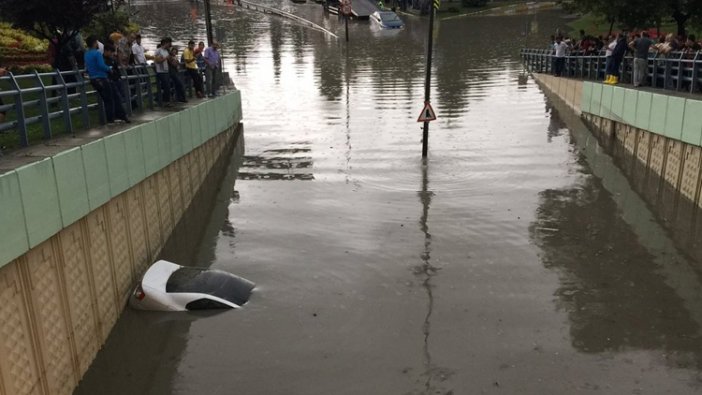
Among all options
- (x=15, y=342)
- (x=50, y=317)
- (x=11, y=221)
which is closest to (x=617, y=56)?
(x=50, y=317)

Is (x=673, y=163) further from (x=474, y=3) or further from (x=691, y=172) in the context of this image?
(x=474, y=3)

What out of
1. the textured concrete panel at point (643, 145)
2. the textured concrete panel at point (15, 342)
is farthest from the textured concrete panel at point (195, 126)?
the textured concrete panel at point (643, 145)

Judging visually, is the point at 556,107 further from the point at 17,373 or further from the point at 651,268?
the point at 17,373

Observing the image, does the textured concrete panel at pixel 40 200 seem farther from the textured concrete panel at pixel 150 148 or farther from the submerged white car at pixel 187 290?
the textured concrete panel at pixel 150 148

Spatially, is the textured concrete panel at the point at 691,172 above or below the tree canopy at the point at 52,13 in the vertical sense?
below

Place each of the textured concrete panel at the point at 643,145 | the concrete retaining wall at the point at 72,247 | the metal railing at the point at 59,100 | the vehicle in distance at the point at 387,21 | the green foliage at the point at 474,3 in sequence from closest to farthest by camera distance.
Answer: the concrete retaining wall at the point at 72,247, the metal railing at the point at 59,100, the textured concrete panel at the point at 643,145, the vehicle in distance at the point at 387,21, the green foliage at the point at 474,3

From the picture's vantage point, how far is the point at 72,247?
8039 millimetres

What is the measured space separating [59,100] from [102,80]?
1.50 m

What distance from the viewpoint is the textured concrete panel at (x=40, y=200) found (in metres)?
6.97

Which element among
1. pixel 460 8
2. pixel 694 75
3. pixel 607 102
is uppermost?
pixel 460 8

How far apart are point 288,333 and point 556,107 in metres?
20.3

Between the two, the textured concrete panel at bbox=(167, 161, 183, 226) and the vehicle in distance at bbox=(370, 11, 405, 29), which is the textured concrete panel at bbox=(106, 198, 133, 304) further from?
the vehicle in distance at bbox=(370, 11, 405, 29)

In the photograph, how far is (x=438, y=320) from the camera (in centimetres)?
931

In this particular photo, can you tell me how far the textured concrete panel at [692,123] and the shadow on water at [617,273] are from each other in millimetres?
1788
